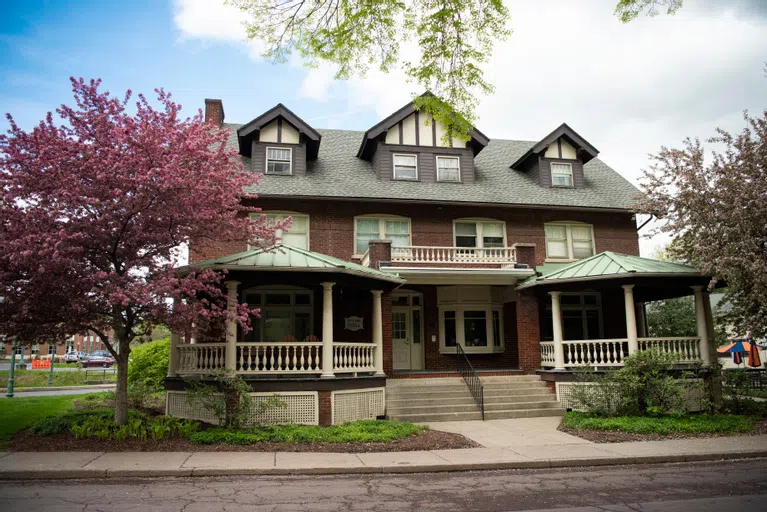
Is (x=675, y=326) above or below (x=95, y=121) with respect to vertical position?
below

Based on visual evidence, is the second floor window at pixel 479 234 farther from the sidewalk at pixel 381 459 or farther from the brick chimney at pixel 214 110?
the brick chimney at pixel 214 110

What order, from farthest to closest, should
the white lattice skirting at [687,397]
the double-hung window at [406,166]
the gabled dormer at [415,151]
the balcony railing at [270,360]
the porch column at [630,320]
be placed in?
the double-hung window at [406,166], the gabled dormer at [415,151], the porch column at [630,320], the white lattice skirting at [687,397], the balcony railing at [270,360]

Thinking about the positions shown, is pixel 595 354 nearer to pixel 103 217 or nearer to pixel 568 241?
pixel 568 241

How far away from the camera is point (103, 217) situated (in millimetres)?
10852

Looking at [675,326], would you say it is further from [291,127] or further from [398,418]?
[291,127]

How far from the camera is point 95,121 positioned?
11.3 metres

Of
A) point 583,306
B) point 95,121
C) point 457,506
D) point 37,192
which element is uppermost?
point 95,121

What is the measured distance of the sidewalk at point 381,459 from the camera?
362 inches

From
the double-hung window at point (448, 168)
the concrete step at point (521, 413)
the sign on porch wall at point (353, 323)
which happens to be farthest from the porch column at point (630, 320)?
the sign on porch wall at point (353, 323)

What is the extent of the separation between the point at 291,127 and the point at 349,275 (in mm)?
8347

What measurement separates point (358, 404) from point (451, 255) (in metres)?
6.79

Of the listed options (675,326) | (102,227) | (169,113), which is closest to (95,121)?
(169,113)

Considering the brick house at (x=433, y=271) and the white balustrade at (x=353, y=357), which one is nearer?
the white balustrade at (x=353, y=357)

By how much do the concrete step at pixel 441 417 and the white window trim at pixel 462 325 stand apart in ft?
16.0
